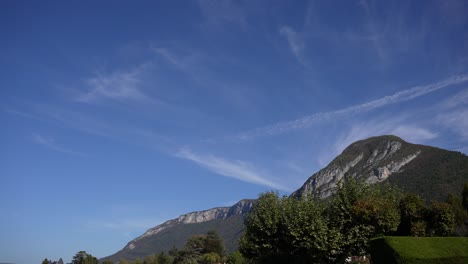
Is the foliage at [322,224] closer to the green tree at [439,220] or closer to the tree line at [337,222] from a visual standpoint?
the tree line at [337,222]

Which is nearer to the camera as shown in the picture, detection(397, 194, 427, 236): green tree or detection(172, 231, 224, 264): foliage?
detection(397, 194, 427, 236): green tree

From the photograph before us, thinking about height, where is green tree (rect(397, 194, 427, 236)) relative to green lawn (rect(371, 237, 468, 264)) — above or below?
above

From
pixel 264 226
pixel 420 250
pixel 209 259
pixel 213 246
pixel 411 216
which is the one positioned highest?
pixel 213 246

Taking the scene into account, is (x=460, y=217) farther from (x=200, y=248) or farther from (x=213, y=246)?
(x=200, y=248)

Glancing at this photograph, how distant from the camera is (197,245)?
12962 cm

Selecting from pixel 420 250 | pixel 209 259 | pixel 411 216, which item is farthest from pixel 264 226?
pixel 209 259

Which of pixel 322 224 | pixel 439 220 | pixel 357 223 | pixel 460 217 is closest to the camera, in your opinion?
pixel 322 224

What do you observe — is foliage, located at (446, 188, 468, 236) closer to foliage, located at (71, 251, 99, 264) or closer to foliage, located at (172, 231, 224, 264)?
foliage, located at (172, 231, 224, 264)

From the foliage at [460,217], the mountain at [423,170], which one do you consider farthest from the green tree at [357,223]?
the mountain at [423,170]

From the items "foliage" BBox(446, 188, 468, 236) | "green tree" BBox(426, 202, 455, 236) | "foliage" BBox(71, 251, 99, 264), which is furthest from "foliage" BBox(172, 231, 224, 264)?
"green tree" BBox(426, 202, 455, 236)

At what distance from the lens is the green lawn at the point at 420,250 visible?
18.5 m

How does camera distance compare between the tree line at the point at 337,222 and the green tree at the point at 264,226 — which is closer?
the tree line at the point at 337,222

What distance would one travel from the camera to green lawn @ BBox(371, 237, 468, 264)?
60.6 ft

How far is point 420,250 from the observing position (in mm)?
18938
